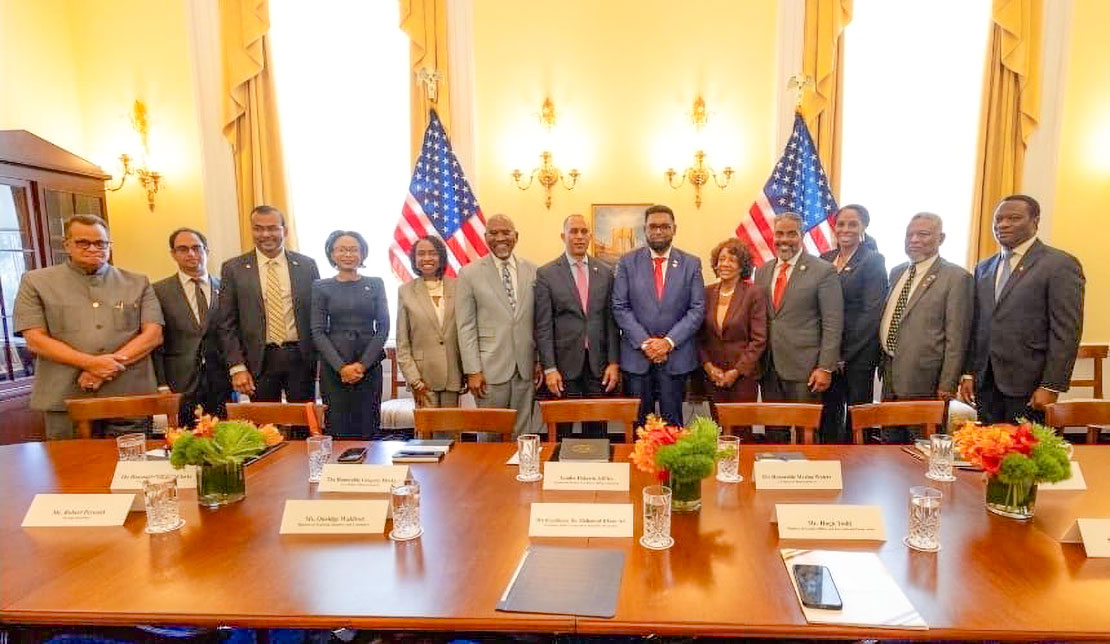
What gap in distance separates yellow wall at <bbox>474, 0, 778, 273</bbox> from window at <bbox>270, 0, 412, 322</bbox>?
2.42 ft

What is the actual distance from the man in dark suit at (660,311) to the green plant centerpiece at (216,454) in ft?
7.11

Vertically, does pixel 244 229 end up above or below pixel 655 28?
below

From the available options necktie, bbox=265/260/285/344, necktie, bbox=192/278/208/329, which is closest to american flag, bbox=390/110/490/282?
necktie, bbox=265/260/285/344

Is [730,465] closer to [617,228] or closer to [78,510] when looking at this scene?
[78,510]

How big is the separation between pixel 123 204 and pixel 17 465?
368 cm

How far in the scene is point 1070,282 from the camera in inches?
109

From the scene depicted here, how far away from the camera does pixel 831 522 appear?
1.41 m

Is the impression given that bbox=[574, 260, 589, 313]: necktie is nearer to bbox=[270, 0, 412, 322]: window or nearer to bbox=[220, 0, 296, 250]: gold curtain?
bbox=[270, 0, 412, 322]: window

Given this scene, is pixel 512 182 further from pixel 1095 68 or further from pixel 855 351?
pixel 1095 68

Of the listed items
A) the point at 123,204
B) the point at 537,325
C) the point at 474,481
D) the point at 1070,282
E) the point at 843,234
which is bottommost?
the point at 474,481

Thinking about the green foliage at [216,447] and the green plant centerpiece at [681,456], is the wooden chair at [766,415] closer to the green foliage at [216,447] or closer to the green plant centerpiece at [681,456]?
the green plant centerpiece at [681,456]

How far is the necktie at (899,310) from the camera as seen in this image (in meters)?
3.15

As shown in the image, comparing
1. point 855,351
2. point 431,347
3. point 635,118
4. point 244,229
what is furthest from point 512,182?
point 855,351

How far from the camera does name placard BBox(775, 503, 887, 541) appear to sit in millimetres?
1379
